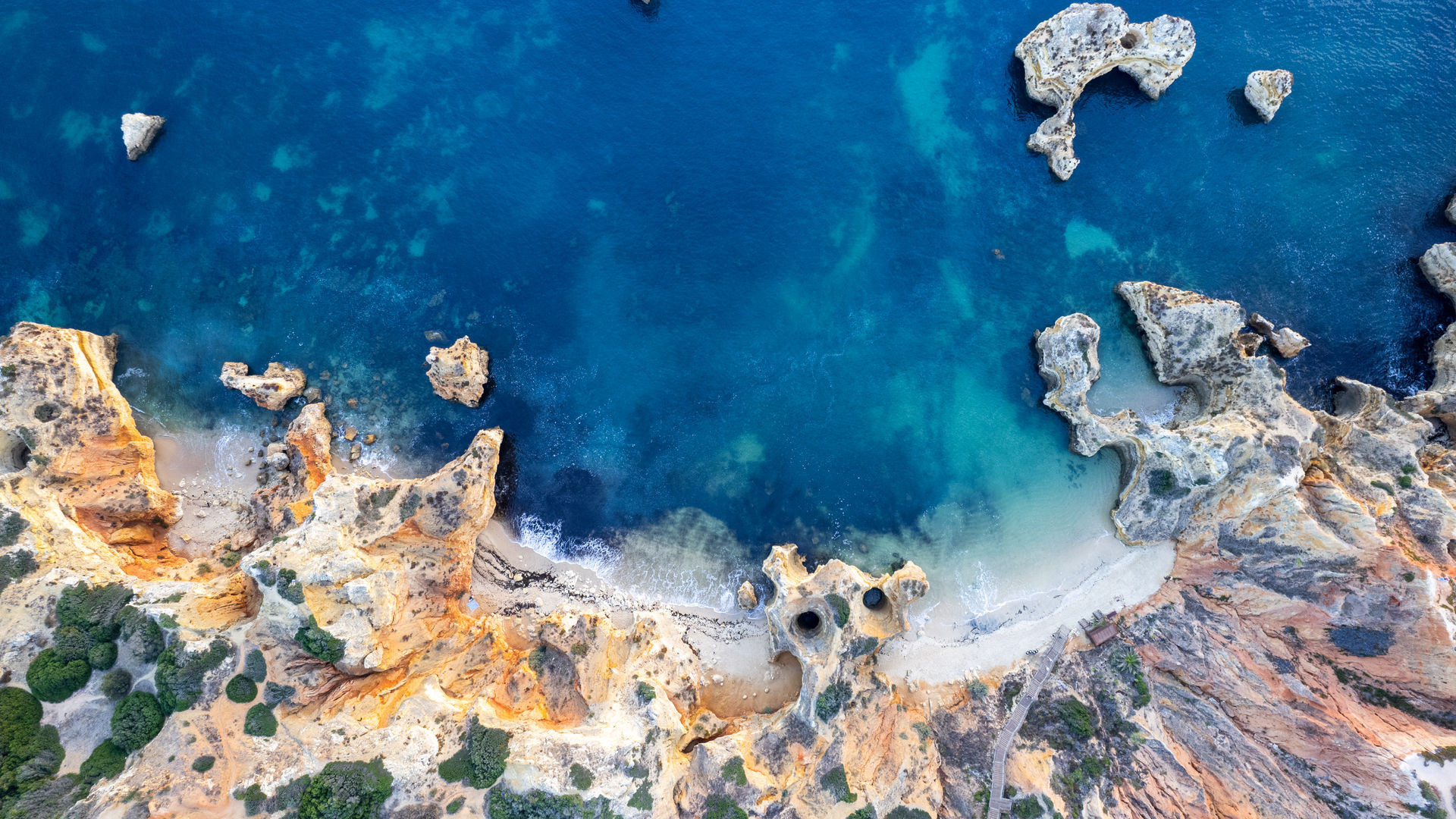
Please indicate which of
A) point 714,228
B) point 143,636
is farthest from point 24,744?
point 714,228

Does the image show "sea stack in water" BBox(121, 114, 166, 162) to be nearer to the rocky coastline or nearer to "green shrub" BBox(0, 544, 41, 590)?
the rocky coastline

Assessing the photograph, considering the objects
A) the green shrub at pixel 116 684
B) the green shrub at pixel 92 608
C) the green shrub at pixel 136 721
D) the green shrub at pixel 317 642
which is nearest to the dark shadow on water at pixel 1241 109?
the green shrub at pixel 317 642

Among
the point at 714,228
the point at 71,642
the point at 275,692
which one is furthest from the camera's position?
the point at 714,228

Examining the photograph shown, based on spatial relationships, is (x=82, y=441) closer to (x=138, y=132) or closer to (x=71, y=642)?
(x=71, y=642)

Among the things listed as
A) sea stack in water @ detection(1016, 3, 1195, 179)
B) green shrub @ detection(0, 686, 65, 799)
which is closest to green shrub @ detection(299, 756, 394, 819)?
green shrub @ detection(0, 686, 65, 799)

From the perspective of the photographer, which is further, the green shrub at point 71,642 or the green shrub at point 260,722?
the green shrub at point 71,642

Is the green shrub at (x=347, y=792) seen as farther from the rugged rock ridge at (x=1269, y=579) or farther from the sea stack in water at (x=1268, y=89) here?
the sea stack in water at (x=1268, y=89)
